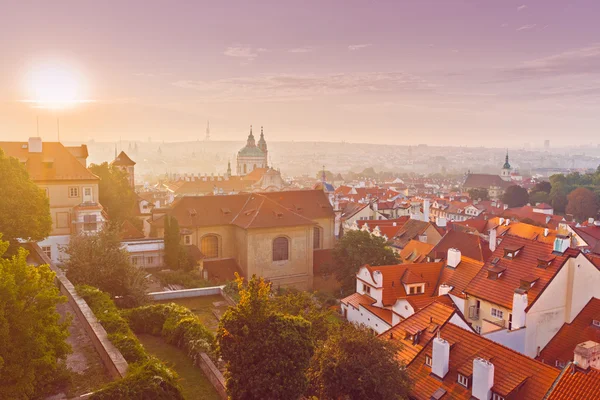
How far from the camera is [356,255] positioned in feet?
130

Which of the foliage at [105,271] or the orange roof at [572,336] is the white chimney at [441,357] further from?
the foliage at [105,271]

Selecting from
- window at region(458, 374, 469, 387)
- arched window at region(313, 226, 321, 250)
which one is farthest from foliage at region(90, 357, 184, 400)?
arched window at region(313, 226, 321, 250)

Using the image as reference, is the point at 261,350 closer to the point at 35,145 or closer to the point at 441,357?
the point at 441,357

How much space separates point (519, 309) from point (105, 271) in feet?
72.1

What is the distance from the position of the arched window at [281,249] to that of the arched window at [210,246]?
20.0 feet

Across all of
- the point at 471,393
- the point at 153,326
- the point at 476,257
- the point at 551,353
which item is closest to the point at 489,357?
the point at 471,393

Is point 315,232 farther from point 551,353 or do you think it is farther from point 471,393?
point 471,393

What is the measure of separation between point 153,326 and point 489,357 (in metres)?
15.5

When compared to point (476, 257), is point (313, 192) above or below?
above

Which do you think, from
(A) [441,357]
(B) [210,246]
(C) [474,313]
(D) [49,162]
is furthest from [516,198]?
(A) [441,357]

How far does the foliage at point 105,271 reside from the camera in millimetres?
27562

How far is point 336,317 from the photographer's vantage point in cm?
3344

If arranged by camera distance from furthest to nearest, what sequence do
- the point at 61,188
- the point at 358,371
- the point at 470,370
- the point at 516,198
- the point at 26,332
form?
the point at 516,198
the point at 61,188
the point at 470,370
the point at 358,371
the point at 26,332

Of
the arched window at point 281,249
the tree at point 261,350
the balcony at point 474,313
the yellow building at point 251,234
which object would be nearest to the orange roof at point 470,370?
the tree at point 261,350
